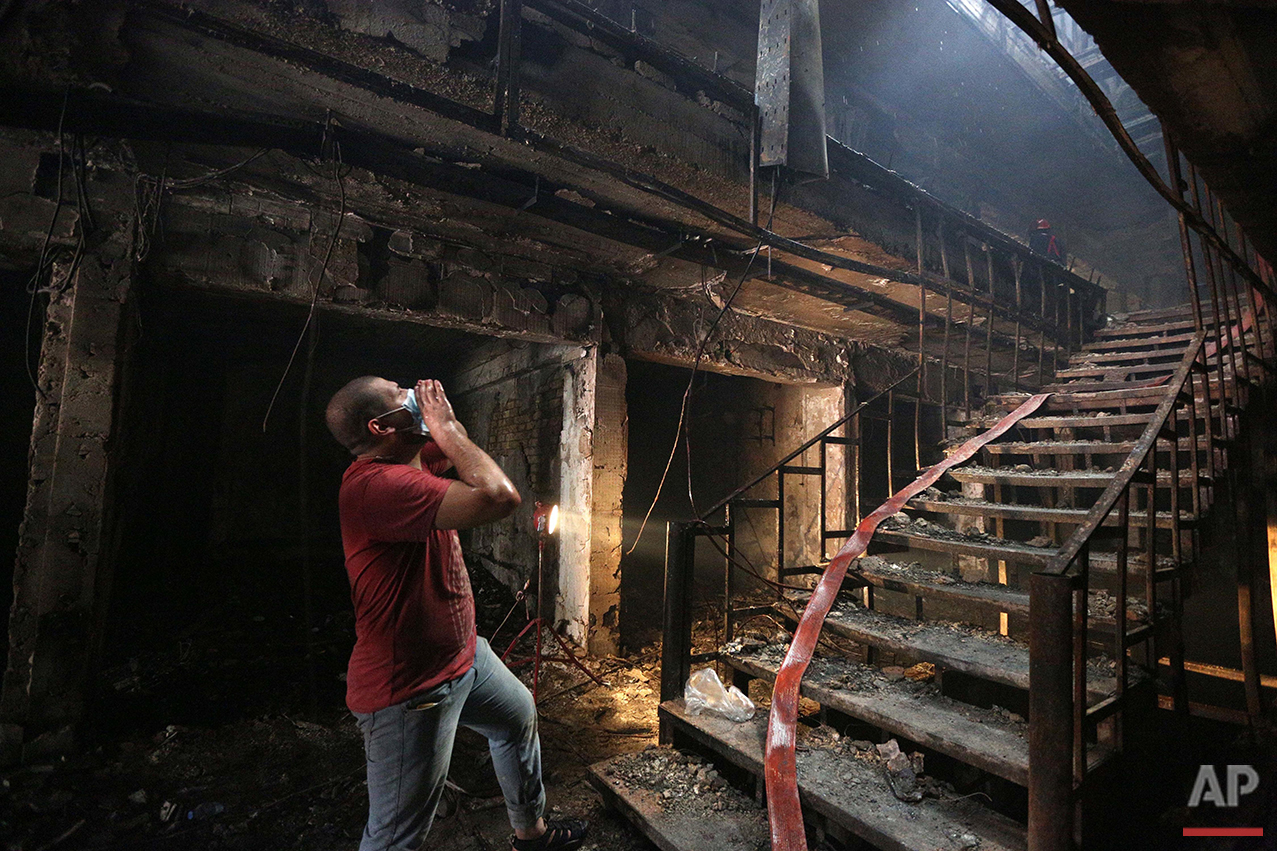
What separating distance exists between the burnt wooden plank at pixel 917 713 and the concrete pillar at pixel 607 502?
1.74 meters

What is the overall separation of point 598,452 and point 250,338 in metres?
5.73

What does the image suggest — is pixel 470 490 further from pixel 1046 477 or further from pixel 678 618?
pixel 1046 477

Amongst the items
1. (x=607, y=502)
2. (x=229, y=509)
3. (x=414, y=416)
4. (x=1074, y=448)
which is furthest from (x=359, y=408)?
(x=229, y=509)

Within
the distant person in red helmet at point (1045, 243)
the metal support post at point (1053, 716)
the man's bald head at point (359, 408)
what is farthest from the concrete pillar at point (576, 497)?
the distant person in red helmet at point (1045, 243)

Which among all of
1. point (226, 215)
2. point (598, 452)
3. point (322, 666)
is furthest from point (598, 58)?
point (322, 666)

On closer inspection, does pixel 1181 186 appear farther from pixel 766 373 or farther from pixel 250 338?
pixel 250 338

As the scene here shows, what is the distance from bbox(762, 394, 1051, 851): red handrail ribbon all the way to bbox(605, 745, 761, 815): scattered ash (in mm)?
286

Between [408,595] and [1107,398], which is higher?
[1107,398]

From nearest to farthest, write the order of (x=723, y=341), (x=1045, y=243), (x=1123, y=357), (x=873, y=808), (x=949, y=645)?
(x=873, y=808) < (x=949, y=645) < (x=723, y=341) < (x=1123, y=357) < (x=1045, y=243)

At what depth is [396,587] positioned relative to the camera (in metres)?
1.85

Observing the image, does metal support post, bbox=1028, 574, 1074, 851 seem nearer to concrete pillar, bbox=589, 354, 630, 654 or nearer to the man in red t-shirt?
the man in red t-shirt

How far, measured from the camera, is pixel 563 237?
4.16m

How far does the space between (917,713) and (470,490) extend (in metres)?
2.29

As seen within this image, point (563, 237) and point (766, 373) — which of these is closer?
point (563, 237)
